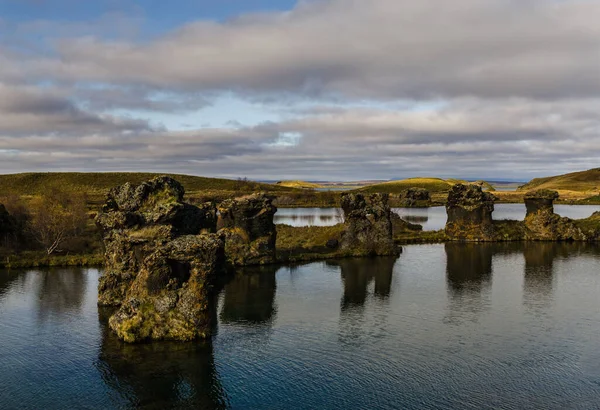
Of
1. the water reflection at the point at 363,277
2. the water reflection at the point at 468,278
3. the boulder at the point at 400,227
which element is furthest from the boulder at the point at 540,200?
the water reflection at the point at 363,277

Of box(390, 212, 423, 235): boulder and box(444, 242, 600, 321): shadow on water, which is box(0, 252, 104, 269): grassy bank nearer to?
box(444, 242, 600, 321): shadow on water

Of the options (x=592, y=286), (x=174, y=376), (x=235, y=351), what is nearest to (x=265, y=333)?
(x=235, y=351)

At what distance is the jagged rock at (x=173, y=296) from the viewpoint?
37688 mm

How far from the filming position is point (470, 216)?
96688 millimetres

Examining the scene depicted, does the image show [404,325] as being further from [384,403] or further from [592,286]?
[592,286]

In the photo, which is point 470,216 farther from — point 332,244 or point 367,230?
point 332,244

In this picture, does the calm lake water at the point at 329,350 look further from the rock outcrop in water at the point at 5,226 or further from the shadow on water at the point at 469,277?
the rock outcrop in water at the point at 5,226

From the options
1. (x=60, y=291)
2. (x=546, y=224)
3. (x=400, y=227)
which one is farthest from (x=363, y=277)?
(x=546, y=224)

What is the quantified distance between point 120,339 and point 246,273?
27232mm

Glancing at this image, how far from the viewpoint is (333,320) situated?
43906 mm

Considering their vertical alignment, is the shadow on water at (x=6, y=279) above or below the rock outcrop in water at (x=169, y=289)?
below

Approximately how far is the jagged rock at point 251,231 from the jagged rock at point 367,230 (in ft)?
46.2

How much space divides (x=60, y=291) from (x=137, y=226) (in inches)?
465

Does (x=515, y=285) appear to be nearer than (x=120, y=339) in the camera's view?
No
